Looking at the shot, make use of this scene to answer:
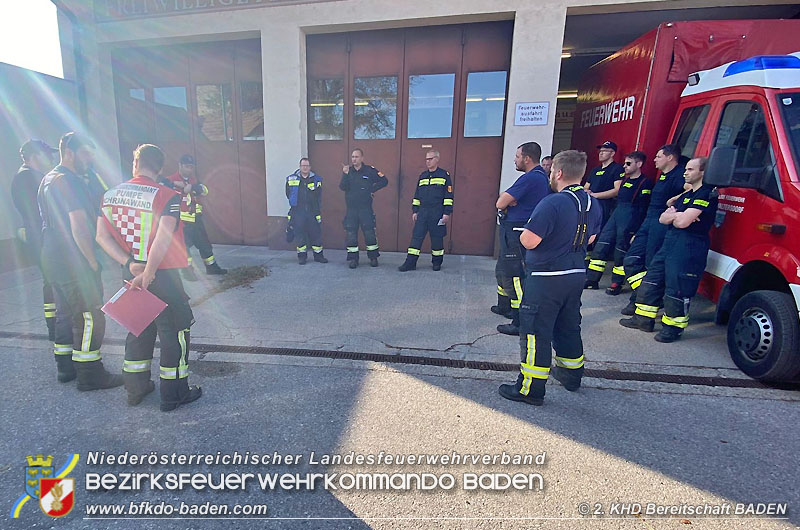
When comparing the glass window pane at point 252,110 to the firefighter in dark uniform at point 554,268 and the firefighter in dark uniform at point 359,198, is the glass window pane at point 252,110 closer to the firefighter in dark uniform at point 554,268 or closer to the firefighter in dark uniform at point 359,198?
the firefighter in dark uniform at point 359,198

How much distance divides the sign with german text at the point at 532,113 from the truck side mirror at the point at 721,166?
13.2ft

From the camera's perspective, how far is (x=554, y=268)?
2.96 metres

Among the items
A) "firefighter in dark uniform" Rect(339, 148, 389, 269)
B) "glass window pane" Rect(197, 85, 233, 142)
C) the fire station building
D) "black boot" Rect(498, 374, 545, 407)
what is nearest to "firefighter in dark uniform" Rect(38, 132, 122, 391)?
"black boot" Rect(498, 374, 545, 407)

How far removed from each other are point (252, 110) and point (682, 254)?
27.9ft

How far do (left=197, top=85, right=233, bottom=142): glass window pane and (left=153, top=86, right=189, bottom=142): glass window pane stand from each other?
381mm

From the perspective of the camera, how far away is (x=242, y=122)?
29.5ft

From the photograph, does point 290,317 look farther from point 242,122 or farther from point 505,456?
point 242,122

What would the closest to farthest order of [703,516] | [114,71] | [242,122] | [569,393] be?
[703,516] < [569,393] < [242,122] < [114,71]

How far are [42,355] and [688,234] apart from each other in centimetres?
642

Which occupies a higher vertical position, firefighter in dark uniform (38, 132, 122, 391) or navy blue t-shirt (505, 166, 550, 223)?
navy blue t-shirt (505, 166, 550, 223)

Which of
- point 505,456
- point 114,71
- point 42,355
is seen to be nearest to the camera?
point 505,456

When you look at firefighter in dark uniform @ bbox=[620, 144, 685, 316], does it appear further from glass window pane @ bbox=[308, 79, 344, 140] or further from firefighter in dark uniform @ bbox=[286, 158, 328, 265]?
glass window pane @ bbox=[308, 79, 344, 140]

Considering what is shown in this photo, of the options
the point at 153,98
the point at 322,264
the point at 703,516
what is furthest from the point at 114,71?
the point at 703,516

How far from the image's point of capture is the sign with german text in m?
7.14
